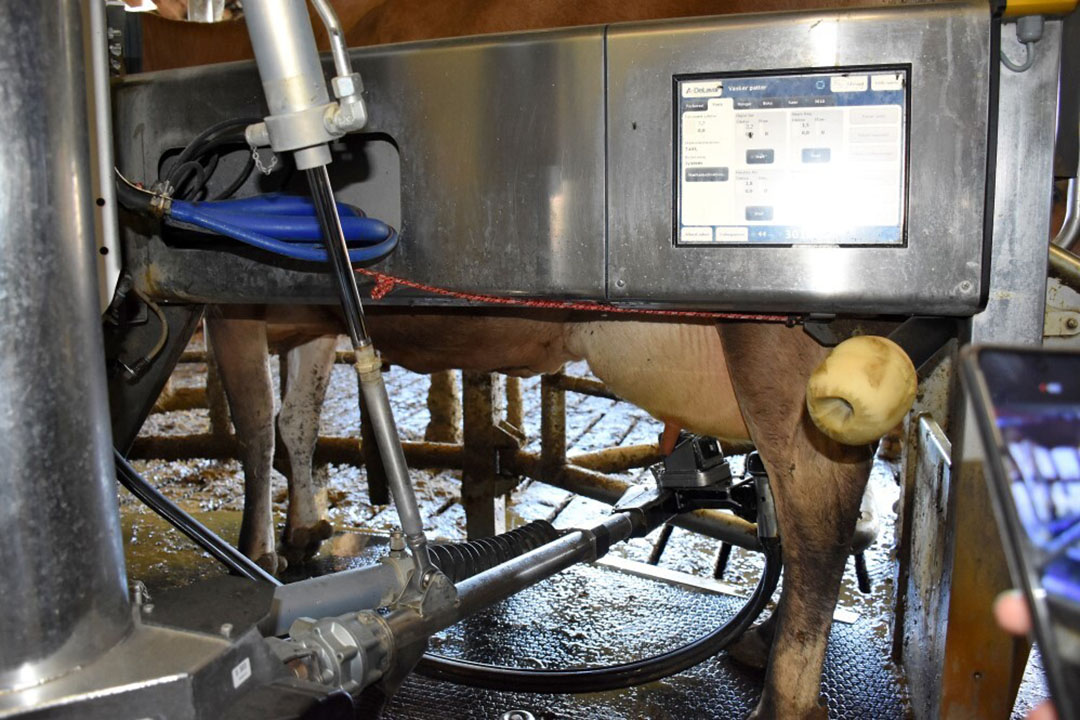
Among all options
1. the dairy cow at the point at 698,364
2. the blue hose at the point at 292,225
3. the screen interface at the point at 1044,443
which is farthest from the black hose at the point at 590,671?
the screen interface at the point at 1044,443

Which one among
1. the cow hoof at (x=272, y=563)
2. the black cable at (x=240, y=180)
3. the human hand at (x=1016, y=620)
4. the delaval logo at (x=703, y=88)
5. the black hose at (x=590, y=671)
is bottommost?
the cow hoof at (x=272, y=563)

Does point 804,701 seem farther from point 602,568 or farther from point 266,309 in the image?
point 266,309

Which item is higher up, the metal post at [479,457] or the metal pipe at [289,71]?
the metal pipe at [289,71]

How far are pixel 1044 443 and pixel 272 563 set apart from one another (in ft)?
7.65

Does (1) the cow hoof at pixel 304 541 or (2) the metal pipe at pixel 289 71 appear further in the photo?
(1) the cow hoof at pixel 304 541

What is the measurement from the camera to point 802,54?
37.9 inches

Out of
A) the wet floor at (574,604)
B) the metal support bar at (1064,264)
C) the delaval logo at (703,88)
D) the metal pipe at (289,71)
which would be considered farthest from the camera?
the wet floor at (574,604)

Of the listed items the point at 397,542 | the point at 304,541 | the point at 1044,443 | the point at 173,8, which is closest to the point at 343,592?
the point at 397,542

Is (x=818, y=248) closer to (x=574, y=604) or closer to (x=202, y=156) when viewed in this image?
(x=202, y=156)

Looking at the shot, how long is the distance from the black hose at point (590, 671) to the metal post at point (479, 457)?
776 mm

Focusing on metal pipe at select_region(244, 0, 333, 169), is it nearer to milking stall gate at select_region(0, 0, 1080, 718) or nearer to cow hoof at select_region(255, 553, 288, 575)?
milking stall gate at select_region(0, 0, 1080, 718)

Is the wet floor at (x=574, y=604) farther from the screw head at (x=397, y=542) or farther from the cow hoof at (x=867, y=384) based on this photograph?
the cow hoof at (x=867, y=384)

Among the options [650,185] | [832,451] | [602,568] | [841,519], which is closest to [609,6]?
[650,185]

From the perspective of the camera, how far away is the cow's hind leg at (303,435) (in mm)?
2689
